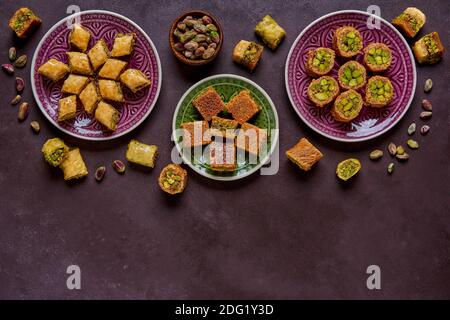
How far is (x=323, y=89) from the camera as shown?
11.5 feet

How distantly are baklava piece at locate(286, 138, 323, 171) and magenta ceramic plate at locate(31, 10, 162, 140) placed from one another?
3.62ft

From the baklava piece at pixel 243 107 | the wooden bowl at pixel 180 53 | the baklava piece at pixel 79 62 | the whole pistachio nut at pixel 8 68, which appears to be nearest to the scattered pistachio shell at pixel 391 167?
the baklava piece at pixel 243 107

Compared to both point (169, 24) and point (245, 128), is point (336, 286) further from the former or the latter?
point (169, 24)

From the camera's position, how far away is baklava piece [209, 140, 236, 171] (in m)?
3.50

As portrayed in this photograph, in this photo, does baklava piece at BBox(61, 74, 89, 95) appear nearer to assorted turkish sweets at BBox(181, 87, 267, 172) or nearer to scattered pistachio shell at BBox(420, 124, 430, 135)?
assorted turkish sweets at BBox(181, 87, 267, 172)

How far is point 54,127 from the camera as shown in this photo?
3.69 meters

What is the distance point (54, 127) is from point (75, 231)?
804 mm

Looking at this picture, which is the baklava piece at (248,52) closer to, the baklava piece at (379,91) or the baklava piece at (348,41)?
the baklava piece at (348,41)

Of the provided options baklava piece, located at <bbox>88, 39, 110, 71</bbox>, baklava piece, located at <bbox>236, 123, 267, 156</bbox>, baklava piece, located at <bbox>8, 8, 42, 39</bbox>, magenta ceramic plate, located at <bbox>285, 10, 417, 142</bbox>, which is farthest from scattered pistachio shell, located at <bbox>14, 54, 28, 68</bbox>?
magenta ceramic plate, located at <bbox>285, 10, 417, 142</bbox>

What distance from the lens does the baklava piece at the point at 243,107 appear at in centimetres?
351

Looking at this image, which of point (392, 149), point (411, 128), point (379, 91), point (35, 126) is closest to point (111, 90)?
point (35, 126)

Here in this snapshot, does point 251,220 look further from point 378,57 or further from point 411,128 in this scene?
point 378,57

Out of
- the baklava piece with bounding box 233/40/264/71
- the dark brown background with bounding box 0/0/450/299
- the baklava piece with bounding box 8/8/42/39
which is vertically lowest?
the dark brown background with bounding box 0/0/450/299
